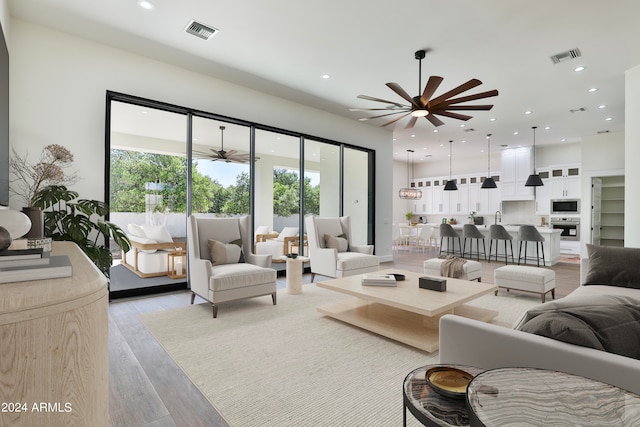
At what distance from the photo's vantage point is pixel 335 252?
4.82 m

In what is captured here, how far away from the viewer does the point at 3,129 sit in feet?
8.43

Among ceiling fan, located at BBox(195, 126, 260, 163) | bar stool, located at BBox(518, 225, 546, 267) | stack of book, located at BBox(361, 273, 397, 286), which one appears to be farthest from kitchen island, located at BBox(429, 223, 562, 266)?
ceiling fan, located at BBox(195, 126, 260, 163)

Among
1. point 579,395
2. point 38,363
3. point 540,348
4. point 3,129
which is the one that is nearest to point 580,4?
point 540,348

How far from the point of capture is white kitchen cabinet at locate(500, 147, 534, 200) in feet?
31.1

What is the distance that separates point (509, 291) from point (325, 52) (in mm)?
4116

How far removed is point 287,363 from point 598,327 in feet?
6.11

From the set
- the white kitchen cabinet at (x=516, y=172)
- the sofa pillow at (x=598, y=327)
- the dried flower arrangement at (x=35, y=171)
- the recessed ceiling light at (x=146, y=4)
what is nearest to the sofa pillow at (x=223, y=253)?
the dried flower arrangement at (x=35, y=171)

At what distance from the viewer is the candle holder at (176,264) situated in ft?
15.2

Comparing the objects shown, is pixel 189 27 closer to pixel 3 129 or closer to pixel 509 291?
pixel 3 129

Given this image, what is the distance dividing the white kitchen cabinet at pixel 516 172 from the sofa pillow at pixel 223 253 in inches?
352

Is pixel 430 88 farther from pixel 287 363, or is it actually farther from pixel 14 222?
pixel 14 222

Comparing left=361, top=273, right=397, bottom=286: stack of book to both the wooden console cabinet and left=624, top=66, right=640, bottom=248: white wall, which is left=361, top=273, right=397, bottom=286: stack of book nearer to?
the wooden console cabinet

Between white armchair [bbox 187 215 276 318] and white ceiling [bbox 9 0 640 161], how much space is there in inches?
75.9

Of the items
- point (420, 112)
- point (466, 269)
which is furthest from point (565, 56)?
point (466, 269)
